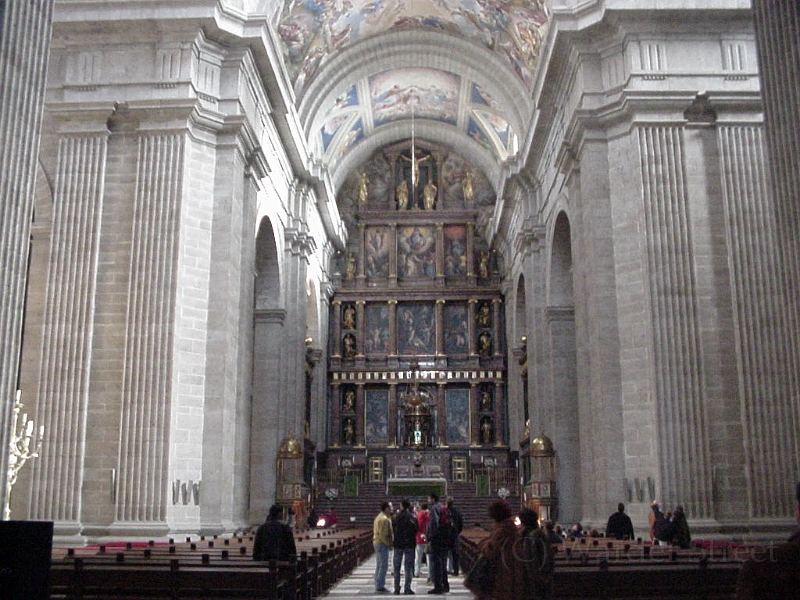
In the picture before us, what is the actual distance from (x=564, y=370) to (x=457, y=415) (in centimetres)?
1201

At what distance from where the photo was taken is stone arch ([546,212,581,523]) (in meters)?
21.5

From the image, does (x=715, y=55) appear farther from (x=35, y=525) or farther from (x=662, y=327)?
(x=35, y=525)

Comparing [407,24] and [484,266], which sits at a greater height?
[407,24]

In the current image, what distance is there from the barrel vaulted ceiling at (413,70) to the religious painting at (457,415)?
8.25 meters

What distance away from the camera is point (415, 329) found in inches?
1380

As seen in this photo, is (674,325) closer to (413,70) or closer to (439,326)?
(413,70)

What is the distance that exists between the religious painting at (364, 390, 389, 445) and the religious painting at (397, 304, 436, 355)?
6.46ft

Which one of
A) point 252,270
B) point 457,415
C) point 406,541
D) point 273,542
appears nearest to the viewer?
point 273,542

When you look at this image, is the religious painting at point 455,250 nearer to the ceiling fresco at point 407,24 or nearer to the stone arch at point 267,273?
the ceiling fresco at point 407,24

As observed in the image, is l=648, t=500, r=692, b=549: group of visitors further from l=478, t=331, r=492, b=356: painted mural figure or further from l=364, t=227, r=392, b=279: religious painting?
l=364, t=227, r=392, b=279: religious painting

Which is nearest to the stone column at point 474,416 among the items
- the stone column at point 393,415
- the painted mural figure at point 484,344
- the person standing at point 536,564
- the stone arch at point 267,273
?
the painted mural figure at point 484,344

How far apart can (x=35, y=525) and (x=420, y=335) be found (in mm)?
30536

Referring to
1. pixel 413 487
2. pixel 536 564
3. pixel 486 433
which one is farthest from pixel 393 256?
pixel 536 564

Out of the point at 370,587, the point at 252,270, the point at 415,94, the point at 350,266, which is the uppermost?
the point at 415,94
